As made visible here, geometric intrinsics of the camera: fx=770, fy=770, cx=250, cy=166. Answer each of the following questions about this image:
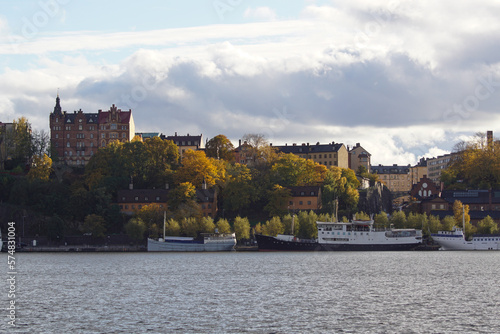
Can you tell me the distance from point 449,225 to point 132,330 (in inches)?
3869

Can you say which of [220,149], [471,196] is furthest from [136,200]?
[471,196]

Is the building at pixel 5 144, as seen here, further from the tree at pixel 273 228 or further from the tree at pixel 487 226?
the tree at pixel 487 226

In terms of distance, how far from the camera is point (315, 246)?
411 feet

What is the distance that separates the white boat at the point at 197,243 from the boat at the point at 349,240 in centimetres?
577

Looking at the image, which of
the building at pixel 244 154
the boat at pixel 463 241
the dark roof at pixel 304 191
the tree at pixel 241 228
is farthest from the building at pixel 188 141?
the boat at pixel 463 241

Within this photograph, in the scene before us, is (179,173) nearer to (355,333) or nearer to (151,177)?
(151,177)

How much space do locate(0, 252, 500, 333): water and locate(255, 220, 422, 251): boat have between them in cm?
2703

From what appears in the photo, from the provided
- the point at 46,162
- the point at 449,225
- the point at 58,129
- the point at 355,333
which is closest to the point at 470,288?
the point at 355,333

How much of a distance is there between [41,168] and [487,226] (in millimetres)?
81916

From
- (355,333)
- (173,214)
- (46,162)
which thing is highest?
(46,162)

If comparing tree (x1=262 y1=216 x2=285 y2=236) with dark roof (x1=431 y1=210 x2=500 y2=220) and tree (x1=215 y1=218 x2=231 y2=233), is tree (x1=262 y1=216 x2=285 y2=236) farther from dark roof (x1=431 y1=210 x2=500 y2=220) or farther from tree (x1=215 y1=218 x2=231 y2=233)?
dark roof (x1=431 y1=210 x2=500 y2=220)

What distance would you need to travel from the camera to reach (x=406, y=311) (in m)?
52.4

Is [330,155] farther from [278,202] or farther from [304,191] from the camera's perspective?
[278,202]

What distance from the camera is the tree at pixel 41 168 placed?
5640 inches
